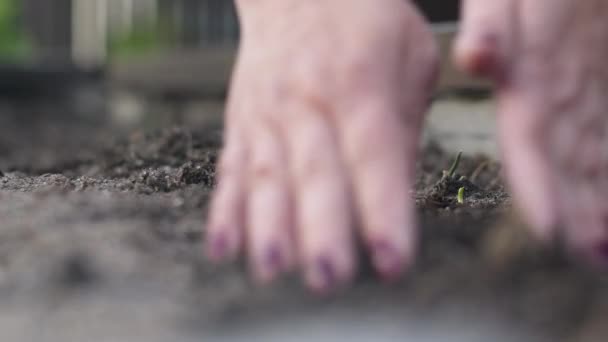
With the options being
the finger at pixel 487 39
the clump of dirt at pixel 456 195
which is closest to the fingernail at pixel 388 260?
the finger at pixel 487 39

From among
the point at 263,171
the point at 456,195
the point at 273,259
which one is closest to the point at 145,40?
the point at 456,195

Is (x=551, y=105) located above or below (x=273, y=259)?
above

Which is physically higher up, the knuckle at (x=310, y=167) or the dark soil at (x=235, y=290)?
the knuckle at (x=310, y=167)

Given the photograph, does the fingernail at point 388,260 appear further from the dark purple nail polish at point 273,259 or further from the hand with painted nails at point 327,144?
the dark purple nail polish at point 273,259

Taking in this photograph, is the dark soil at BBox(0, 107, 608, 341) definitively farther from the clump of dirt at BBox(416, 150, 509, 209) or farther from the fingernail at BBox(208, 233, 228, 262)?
the clump of dirt at BBox(416, 150, 509, 209)

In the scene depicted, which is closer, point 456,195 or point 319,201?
point 319,201

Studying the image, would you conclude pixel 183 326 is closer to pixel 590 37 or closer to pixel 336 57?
pixel 336 57

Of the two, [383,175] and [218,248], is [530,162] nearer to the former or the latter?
[383,175]
